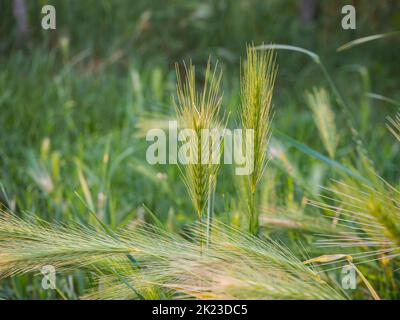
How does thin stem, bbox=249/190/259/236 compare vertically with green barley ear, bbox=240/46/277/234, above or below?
below

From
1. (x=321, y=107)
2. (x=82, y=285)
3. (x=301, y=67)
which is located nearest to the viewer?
(x=82, y=285)

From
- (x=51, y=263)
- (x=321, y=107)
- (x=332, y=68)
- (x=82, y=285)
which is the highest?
(x=332, y=68)

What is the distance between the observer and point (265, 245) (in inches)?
31.7

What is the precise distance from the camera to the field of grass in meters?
0.80

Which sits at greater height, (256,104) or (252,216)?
(256,104)

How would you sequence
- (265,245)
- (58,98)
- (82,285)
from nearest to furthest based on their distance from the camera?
(265,245), (82,285), (58,98)

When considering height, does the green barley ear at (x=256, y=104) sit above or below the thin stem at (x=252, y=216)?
above

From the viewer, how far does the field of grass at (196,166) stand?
0.80 m

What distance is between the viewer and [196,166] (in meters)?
0.83
